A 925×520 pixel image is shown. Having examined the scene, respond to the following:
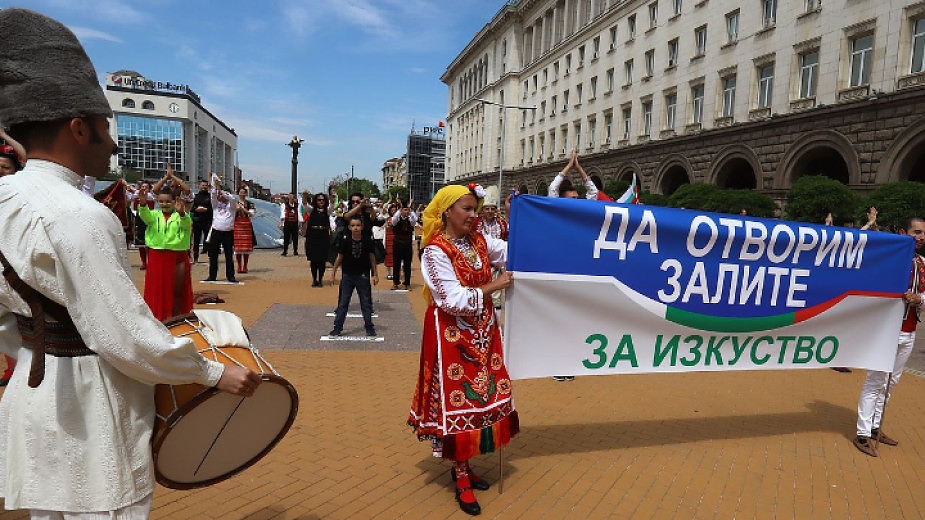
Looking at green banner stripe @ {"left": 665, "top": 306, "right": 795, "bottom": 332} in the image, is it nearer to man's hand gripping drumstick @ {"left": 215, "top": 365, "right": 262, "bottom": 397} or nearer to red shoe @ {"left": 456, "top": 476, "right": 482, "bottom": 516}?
red shoe @ {"left": 456, "top": 476, "right": 482, "bottom": 516}

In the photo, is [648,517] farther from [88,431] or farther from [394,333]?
[394,333]

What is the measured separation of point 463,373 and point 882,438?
164 inches

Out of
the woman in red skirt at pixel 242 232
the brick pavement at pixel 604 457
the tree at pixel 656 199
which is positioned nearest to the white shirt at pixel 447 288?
the brick pavement at pixel 604 457

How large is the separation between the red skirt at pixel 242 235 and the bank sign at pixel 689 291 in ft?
38.8

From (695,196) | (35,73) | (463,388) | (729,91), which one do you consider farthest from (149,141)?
(35,73)

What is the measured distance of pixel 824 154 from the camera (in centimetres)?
2430

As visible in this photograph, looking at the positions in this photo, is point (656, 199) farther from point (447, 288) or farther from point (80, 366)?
point (80, 366)

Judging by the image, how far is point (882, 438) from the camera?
5.02 metres

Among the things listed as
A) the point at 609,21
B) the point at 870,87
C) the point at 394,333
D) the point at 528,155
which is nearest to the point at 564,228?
the point at 394,333

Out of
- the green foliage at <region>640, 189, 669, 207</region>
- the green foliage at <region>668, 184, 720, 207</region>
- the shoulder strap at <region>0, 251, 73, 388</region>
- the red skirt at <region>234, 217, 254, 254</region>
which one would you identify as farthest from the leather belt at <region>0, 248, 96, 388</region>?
the green foliage at <region>640, 189, 669, 207</region>

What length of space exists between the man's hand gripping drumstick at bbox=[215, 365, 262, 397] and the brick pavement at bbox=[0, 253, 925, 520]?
6.35 feet

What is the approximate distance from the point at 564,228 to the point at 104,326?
294 centimetres

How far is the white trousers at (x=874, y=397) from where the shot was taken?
4.77 metres

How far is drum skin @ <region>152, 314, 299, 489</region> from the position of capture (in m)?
1.80
